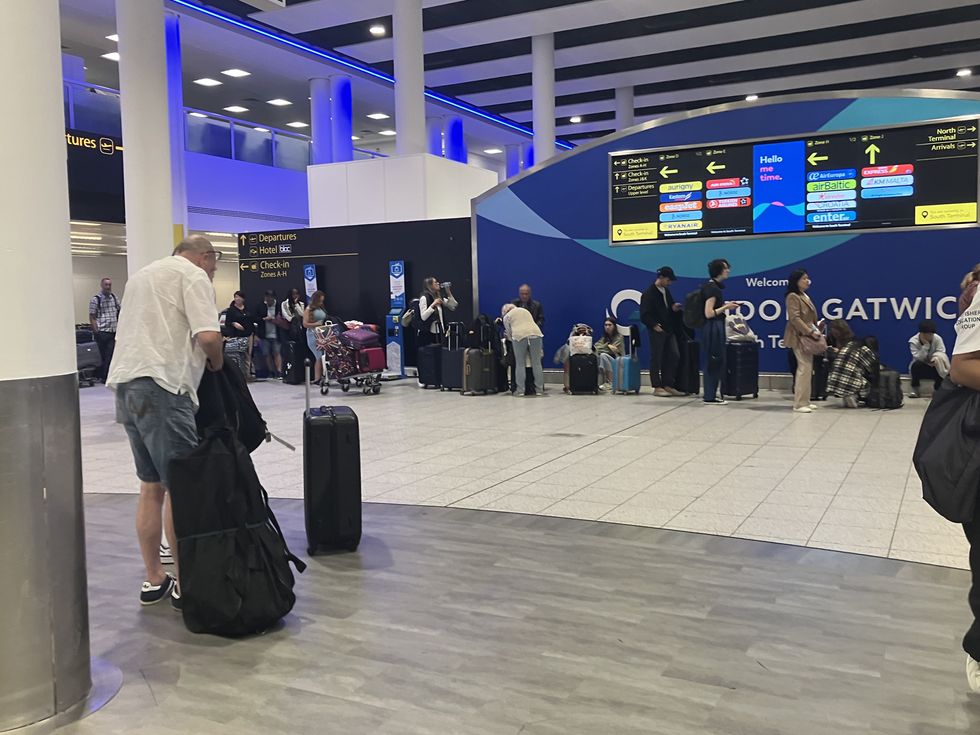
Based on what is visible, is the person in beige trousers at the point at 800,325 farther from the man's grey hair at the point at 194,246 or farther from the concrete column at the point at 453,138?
the concrete column at the point at 453,138

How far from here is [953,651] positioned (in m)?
3.13

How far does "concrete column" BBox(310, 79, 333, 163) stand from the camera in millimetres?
20219

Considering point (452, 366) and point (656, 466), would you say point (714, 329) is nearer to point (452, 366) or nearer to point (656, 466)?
point (452, 366)

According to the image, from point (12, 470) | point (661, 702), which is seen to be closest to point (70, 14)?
point (12, 470)

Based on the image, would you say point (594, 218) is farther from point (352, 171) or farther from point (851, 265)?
point (352, 171)

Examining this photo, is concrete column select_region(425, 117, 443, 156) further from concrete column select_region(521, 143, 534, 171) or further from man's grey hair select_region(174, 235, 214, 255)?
man's grey hair select_region(174, 235, 214, 255)

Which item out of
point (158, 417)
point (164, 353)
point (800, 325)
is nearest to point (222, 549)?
point (158, 417)

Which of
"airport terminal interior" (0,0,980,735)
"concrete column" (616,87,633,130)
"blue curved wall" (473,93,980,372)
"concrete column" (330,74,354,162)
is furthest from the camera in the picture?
"concrete column" (616,87,633,130)

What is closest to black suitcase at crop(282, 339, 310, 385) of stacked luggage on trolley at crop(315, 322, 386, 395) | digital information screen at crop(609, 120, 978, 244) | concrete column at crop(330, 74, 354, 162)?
stacked luggage on trolley at crop(315, 322, 386, 395)

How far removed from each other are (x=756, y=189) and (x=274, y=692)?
10.6m

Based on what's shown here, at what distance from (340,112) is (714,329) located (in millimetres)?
12509

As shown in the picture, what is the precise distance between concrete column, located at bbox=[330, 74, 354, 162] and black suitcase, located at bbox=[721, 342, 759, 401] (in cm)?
1208

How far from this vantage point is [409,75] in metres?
15.6

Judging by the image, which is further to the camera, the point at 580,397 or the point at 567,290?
the point at 567,290
